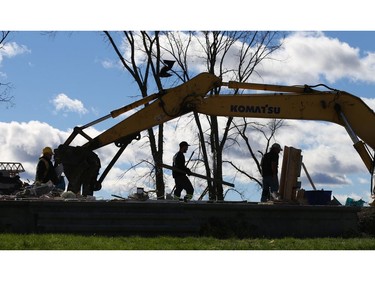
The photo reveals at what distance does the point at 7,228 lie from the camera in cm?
1505

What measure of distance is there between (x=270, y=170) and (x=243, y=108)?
6.13 feet

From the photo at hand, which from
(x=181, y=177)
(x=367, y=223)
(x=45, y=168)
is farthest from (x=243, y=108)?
(x=45, y=168)

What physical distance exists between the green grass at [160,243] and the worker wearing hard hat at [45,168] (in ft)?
11.8

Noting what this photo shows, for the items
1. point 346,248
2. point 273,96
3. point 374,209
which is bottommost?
point 346,248

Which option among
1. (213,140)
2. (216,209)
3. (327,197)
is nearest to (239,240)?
(216,209)

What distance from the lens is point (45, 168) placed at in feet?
57.9

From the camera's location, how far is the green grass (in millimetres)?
12711

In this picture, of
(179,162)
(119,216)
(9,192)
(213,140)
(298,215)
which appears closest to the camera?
(119,216)

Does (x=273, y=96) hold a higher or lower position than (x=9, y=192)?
higher

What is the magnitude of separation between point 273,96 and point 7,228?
6.73 metres

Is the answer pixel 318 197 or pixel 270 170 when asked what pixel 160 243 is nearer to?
pixel 318 197

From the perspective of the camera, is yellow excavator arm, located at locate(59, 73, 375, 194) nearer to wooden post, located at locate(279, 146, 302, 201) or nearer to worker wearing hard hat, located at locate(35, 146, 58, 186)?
worker wearing hard hat, located at locate(35, 146, 58, 186)

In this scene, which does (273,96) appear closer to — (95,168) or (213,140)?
(95,168)

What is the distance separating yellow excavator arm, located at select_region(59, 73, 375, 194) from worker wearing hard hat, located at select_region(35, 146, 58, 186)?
0.43m
